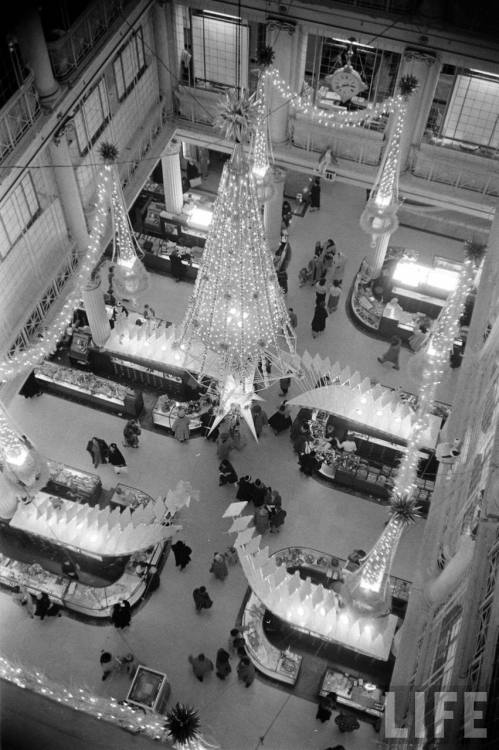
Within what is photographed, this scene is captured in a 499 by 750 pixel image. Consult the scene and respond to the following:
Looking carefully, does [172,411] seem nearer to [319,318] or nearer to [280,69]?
[319,318]

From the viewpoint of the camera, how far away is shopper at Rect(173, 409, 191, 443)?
1723cm

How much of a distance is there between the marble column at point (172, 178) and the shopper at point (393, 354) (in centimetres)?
713

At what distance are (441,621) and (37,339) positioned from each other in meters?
9.19

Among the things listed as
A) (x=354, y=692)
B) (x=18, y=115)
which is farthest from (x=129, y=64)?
(x=354, y=692)

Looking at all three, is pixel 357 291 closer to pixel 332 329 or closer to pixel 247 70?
pixel 332 329

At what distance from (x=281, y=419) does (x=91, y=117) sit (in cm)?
750

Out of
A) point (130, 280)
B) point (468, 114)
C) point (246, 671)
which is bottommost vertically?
point (246, 671)

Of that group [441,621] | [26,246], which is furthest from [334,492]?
[26,246]

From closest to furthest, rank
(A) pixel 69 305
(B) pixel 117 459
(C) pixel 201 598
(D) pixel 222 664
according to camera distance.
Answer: (D) pixel 222 664, (C) pixel 201 598, (A) pixel 69 305, (B) pixel 117 459

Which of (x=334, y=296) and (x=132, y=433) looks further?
(x=334, y=296)

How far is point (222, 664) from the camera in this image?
14.1 meters

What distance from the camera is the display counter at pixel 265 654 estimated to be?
1423 centimetres

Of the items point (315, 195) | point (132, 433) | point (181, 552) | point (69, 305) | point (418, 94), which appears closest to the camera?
point (181, 552)

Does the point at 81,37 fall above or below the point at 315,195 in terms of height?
below
